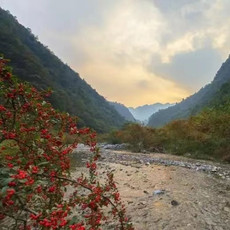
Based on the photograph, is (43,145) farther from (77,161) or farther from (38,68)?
(38,68)

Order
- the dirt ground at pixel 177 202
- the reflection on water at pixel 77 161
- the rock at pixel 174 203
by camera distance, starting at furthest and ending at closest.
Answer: the reflection on water at pixel 77 161
the rock at pixel 174 203
the dirt ground at pixel 177 202

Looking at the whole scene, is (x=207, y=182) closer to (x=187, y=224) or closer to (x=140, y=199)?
(x=140, y=199)

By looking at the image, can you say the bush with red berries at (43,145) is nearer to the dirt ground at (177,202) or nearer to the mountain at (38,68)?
the dirt ground at (177,202)

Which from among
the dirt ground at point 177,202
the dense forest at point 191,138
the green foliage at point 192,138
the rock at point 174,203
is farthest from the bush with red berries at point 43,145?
the green foliage at point 192,138

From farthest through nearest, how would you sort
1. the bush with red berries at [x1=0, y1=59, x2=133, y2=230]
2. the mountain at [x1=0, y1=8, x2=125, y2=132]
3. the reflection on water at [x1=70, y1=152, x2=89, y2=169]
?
the mountain at [x1=0, y1=8, x2=125, y2=132], the reflection on water at [x1=70, y1=152, x2=89, y2=169], the bush with red berries at [x1=0, y1=59, x2=133, y2=230]

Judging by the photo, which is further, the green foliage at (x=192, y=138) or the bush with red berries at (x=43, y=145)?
the green foliage at (x=192, y=138)

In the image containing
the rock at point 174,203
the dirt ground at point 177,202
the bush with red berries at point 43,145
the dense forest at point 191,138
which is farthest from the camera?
the dense forest at point 191,138

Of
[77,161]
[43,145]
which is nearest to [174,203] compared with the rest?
[43,145]

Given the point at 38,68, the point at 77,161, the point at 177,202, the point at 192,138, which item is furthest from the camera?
the point at 38,68

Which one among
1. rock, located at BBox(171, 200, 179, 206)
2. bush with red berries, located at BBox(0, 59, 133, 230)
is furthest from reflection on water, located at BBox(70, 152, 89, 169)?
bush with red berries, located at BBox(0, 59, 133, 230)

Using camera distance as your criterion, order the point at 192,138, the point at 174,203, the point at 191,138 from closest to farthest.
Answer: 1. the point at 174,203
2. the point at 192,138
3. the point at 191,138

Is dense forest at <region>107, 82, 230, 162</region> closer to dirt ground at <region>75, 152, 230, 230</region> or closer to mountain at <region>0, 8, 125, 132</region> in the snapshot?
mountain at <region>0, 8, 125, 132</region>

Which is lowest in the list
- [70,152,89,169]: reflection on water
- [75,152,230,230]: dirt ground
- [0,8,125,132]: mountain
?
[75,152,230,230]: dirt ground

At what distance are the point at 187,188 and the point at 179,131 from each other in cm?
2948
